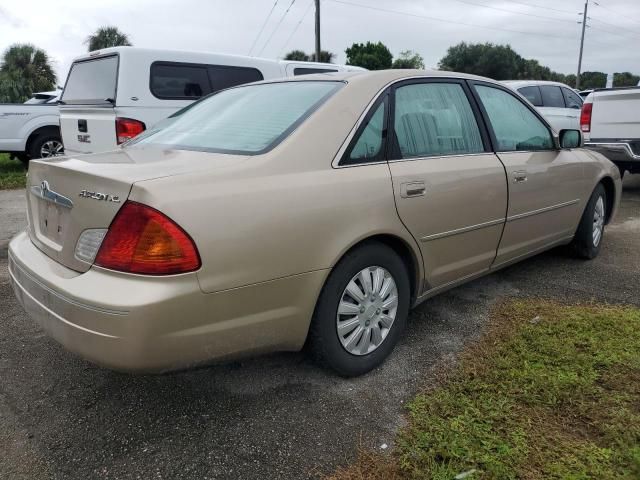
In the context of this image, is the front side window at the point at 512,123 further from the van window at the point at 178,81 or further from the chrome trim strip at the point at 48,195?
the van window at the point at 178,81

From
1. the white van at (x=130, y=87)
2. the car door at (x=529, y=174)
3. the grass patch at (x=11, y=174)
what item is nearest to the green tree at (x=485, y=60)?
the grass patch at (x=11, y=174)

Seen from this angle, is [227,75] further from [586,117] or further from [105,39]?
[105,39]

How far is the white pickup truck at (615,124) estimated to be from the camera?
23.9 feet

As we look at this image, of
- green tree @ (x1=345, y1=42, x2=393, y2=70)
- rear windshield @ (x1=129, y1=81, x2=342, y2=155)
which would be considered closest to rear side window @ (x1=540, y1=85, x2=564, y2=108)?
rear windshield @ (x1=129, y1=81, x2=342, y2=155)

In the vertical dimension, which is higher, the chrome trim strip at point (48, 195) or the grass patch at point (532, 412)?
the chrome trim strip at point (48, 195)

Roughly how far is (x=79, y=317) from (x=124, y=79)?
503cm

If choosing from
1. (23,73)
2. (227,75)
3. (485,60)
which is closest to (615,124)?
(227,75)

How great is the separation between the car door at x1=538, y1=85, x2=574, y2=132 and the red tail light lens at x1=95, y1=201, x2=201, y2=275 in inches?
375

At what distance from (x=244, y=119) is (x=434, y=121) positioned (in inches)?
43.9

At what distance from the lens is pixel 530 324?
336cm

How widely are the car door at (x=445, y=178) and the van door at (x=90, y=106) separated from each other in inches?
168

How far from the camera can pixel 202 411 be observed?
2.56m

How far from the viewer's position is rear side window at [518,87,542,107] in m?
9.90

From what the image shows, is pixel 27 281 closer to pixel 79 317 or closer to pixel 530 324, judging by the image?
pixel 79 317
